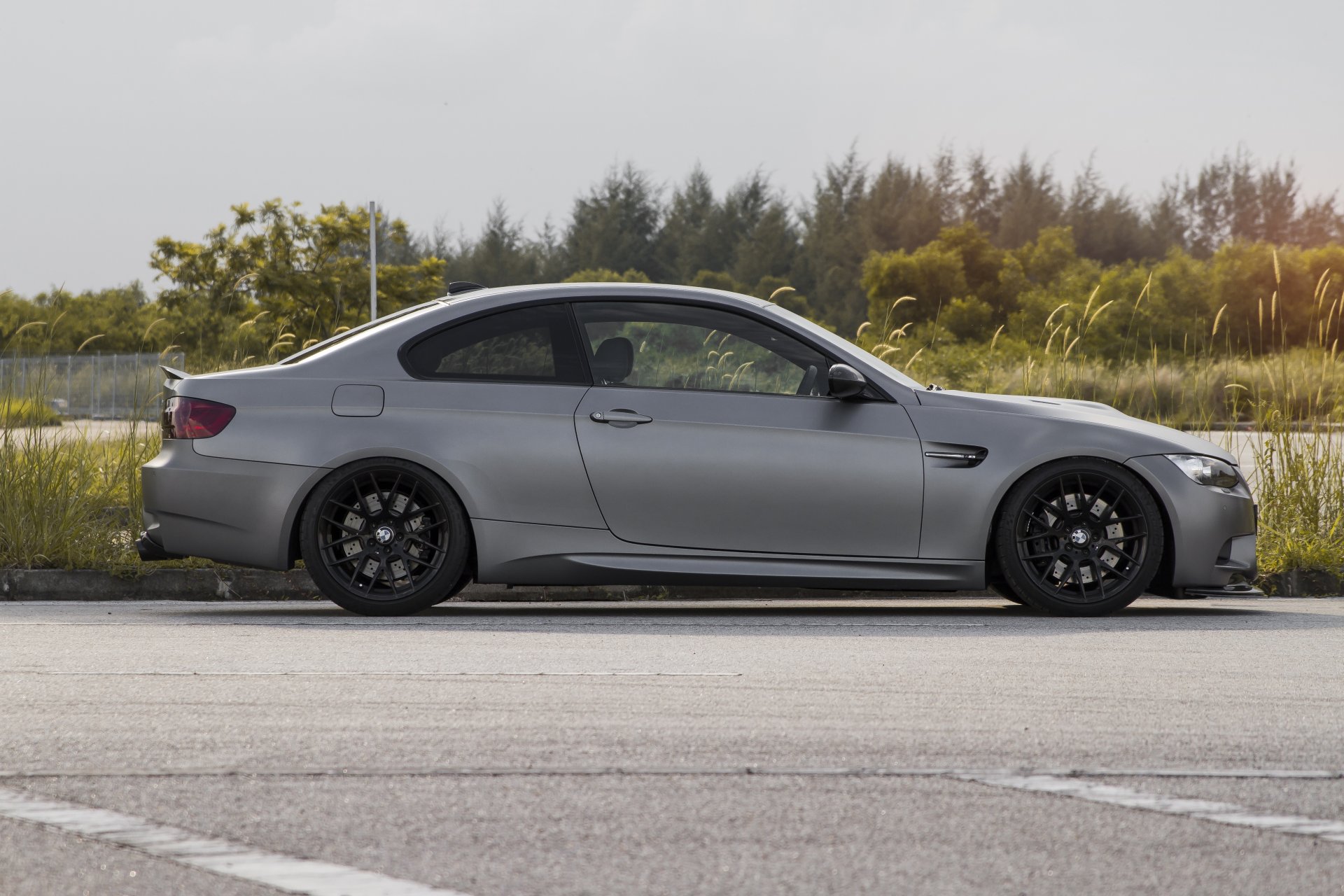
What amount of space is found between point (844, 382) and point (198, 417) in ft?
9.96

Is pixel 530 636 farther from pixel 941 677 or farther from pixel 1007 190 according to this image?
pixel 1007 190

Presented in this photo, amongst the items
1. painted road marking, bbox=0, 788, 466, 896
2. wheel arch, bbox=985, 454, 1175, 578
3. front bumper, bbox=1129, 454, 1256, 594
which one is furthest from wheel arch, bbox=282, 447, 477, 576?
painted road marking, bbox=0, 788, 466, 896

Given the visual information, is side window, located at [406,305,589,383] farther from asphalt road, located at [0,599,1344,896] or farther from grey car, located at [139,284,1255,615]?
asphalt road, located at [0,599,1344,896]

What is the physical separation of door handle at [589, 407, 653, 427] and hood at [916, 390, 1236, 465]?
1322 mm

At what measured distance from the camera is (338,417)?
24.8 feet

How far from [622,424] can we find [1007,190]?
75153mm

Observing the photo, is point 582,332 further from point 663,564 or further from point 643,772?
point 643,772

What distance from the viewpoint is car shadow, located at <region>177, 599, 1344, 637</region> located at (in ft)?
23.6

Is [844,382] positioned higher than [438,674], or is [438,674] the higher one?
[844,382]

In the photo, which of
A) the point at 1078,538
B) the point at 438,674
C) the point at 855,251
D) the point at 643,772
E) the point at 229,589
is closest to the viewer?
the point at 643,772

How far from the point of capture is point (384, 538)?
7574 millimetres

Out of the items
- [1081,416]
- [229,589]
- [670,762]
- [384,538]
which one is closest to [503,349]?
[384,538]

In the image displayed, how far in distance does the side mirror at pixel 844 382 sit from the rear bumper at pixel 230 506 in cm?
239

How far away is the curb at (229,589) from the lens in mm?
8945
